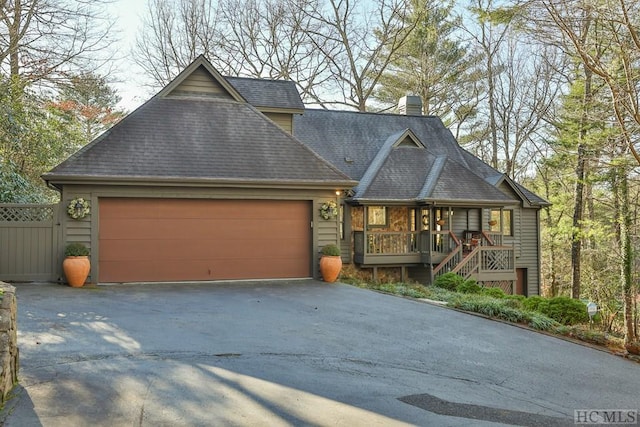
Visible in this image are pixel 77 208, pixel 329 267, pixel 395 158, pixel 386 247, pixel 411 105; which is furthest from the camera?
pixel 411 105

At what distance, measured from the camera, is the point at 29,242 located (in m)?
9.88

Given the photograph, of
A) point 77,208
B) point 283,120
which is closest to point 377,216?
point 283,120

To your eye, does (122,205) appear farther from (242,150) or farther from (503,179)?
(503,179)

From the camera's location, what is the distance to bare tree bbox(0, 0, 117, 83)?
12633 millimetres

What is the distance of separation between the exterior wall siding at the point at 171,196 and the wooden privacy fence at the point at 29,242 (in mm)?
229

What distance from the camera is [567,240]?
77.5ft

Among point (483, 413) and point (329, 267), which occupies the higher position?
point (329, 267)

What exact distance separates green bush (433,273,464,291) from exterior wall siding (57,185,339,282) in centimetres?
365

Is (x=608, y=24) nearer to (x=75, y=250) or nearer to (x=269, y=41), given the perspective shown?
(x=75, y=250)

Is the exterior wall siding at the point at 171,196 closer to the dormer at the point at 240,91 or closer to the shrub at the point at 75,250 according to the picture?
the shrub at the point at 75,250

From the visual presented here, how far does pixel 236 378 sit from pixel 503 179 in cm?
1529

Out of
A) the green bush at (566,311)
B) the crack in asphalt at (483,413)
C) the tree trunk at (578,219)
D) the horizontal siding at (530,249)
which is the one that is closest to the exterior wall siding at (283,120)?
the green bush at (566,311)

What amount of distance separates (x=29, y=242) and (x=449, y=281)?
10.2m
